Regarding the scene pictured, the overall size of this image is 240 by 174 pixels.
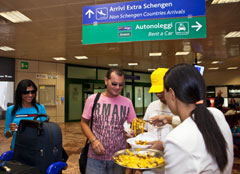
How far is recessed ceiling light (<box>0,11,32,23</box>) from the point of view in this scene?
16.6 feet

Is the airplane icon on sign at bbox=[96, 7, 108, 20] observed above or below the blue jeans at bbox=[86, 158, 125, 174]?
above

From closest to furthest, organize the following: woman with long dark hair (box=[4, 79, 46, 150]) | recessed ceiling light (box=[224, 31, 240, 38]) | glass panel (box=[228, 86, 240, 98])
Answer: woman with long dark hair (box=[4, 79, 46, 150]) → recessed ceiling light (box=[224, 31, 240, 38]) → glass panel (box=[228, 86, 240, 98])

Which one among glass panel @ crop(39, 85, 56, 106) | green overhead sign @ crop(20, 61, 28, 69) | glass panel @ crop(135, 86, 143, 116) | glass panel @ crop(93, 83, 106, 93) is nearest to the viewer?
green overhead sign @ crop(20, 61, 28, 69)

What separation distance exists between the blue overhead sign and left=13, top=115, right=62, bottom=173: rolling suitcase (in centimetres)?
216

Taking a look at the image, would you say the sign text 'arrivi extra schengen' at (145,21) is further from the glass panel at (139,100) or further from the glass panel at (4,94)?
the glass panel at (139,100)

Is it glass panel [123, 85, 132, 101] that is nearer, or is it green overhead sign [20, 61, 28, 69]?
green overhead sign [20, 61, 28, 69]

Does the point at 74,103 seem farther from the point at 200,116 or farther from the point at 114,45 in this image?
the point at 200,116

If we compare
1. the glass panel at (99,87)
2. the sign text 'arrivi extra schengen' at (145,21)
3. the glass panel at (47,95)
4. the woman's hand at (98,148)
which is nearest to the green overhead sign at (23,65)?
the glass panel at (47,95)

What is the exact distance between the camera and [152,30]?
3.16 metres

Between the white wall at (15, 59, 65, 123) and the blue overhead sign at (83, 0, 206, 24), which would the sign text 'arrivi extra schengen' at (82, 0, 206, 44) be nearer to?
the blue overhead sign at (83, 0, 206, 24)

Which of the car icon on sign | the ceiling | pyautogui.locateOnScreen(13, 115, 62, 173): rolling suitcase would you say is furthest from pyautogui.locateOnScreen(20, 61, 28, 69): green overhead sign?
pyautogui.locateOnScreen(13, 115, 62, 173): rolling suitcase

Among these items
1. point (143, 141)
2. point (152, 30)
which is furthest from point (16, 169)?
point (152, 30)

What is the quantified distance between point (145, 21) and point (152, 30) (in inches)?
7.1

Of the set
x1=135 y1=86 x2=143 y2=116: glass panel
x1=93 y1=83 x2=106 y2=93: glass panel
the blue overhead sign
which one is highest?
the blue overhead sign
